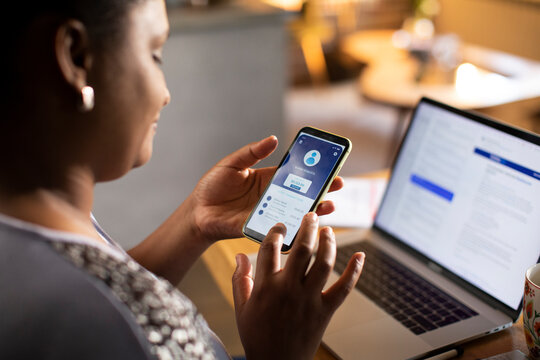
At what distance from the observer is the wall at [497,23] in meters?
4.37

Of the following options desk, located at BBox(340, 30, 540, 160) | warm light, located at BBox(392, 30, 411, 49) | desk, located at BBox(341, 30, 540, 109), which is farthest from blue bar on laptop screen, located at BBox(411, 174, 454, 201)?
warm light, located at BBox(392, 30, 411, 49)

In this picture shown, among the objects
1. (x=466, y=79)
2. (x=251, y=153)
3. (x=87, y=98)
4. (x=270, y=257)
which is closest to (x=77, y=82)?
(x=87, y=98)

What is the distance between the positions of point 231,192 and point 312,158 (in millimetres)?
162

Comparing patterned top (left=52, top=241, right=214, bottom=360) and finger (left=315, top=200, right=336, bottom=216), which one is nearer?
patterned top (left=52, top=241, right=214, bottom=360)

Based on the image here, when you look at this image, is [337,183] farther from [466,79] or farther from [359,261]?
[466,79]

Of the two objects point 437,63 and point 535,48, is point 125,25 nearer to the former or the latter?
point 437,63

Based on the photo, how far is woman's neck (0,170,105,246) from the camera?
0.57m

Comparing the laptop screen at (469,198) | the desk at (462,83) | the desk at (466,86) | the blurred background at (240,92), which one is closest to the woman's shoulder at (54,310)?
the laptop screen at (469,198)

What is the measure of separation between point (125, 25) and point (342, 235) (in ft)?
2.29

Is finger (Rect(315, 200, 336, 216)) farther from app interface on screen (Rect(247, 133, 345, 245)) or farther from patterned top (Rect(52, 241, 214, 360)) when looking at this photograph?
patterned top (Rect(52, 241, 214, 360))

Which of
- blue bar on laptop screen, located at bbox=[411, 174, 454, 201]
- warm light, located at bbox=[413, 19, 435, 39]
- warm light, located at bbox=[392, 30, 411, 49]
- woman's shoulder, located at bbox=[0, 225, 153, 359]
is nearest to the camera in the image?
woman's shoulder, located at bbox=[0, 225, 153, 359]

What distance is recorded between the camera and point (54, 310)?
514 mm

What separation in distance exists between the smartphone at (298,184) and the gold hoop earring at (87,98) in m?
0.40

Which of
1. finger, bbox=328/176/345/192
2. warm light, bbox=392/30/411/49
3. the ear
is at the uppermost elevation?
warm light, bbox=392/30/411/49
